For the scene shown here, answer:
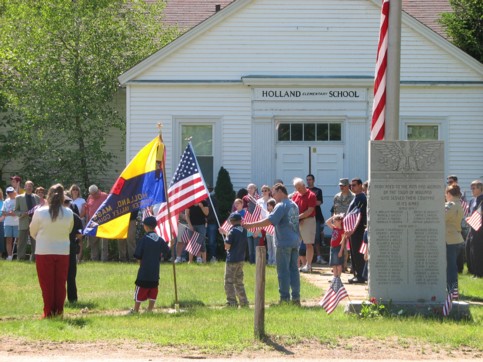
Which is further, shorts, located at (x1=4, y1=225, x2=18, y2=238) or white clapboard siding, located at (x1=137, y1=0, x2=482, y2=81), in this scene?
white clapboard siding, located at (x1=137, y1=0, x2=482, y2=81)

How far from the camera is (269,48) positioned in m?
27.6

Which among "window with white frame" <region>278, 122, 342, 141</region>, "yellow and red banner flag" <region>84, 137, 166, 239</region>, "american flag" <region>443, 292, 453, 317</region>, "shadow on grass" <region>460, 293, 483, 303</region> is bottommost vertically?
"shadow on grass" <region>460, 293, 483, 303</region>

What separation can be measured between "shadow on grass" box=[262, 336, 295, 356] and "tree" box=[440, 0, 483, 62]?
768 inches

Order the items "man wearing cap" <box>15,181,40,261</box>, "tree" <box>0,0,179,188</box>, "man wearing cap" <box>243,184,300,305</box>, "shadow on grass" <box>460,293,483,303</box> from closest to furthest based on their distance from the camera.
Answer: "man wearing cap" <box>243,184,300,305</box> → "shadow on grass" <box>460,293,483,303</box> → "man wearing cap" <box>15,181,40,261</box> → "tree" <box>0,0,179,188</box>

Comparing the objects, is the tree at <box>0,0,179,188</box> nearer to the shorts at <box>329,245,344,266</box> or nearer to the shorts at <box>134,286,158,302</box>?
the shorts at <box>329,245,344,266</box>

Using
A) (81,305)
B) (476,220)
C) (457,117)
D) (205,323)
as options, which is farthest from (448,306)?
(457,117)

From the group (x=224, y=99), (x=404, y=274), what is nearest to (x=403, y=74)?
(x=224, y=99)

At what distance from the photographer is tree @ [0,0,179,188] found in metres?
29.2

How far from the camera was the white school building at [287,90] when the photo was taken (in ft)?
90.1

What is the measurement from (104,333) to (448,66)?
57.5 ft

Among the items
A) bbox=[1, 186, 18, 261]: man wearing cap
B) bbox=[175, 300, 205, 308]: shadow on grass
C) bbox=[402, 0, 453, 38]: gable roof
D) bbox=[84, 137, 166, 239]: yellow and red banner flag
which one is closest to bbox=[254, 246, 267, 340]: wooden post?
bbox=[175, 300, 205, 308]: shadow on grass

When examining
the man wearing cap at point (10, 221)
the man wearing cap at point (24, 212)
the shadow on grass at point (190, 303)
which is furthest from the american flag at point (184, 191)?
the man wearing cap at point (10, 221)

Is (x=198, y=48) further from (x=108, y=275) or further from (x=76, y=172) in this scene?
(x=108, y=275)

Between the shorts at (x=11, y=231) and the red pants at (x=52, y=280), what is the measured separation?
36.5ft
